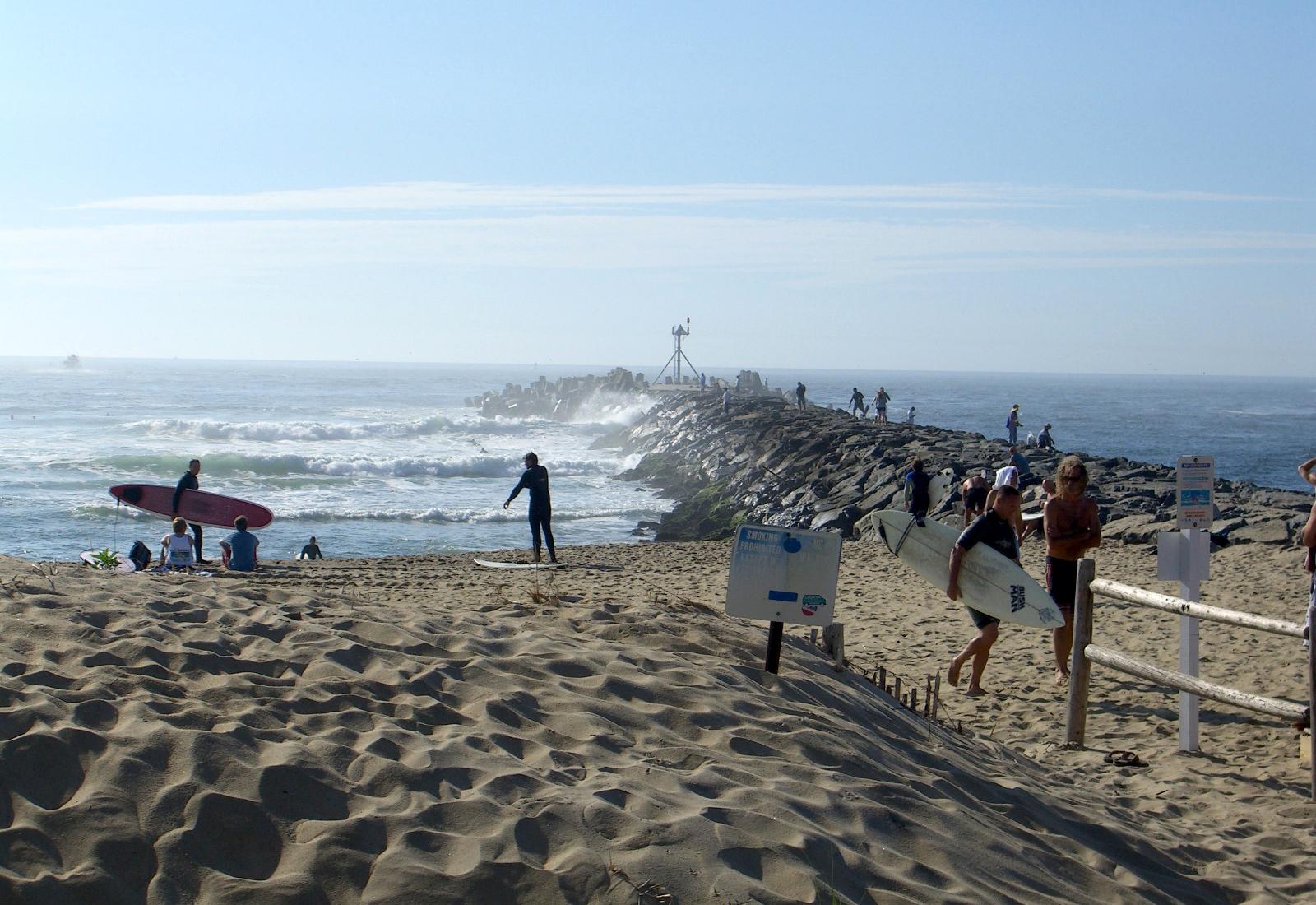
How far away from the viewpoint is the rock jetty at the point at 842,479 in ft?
53.1

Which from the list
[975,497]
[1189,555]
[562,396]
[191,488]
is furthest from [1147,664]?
[562,396]

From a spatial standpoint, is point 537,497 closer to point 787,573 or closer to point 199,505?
point 199,505

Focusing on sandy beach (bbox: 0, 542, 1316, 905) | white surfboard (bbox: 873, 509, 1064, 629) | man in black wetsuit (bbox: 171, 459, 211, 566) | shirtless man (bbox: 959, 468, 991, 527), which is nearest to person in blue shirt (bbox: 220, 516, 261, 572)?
man in black wetsuit (bbox: 171, 459, 211, 566)

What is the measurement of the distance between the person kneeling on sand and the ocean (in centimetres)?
1373

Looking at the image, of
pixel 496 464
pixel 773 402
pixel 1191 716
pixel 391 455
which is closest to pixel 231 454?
pixel 391 455

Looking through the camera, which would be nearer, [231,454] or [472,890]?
[472,890]

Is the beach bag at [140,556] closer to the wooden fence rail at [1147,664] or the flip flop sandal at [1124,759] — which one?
the wooden fence rail at [1147,664]

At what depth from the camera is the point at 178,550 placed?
1166 cm

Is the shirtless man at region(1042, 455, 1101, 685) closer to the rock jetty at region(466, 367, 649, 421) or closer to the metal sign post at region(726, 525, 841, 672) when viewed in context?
the metal sign post at region(726, 525, 841, 672)

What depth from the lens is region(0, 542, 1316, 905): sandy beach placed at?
3.31 m

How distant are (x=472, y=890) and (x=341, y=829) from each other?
514 mm

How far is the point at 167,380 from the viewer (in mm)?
125625

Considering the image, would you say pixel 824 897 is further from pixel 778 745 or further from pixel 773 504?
pixel 773 504

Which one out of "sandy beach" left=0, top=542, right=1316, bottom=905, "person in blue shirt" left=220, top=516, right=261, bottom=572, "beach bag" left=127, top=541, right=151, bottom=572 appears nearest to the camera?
"sandy beach" left=0, top=542, right=1316, bottom=905
